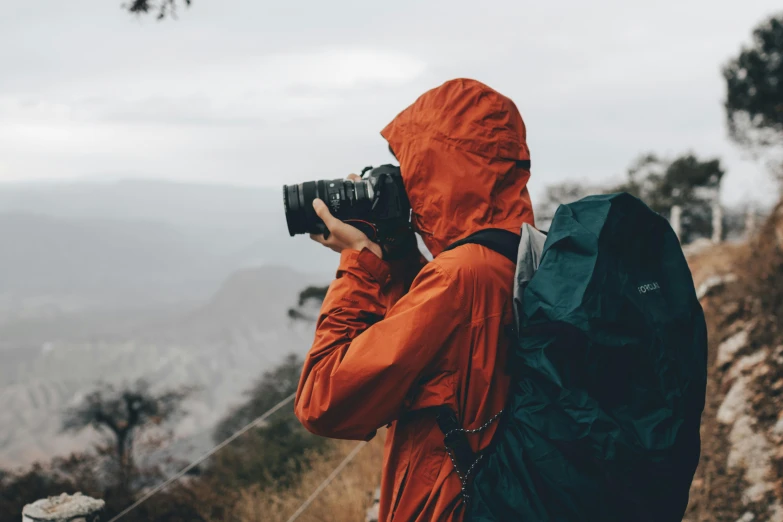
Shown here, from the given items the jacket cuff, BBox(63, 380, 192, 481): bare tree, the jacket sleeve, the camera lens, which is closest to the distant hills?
BBox(63, 380, 192, 481): bare tree

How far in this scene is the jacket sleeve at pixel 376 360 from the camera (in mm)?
1299

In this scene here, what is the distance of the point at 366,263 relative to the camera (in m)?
1.55

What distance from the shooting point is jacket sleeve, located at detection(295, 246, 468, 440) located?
4.26 ft

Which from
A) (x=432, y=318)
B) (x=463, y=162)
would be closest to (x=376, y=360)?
(x=432, y=318)

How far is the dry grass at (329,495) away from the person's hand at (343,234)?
3.05 m

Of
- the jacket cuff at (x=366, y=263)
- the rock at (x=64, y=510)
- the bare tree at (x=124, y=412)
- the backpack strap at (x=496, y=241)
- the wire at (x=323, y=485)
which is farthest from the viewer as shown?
the bare tree at (x=124, y=412)

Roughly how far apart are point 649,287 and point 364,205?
0.70 m

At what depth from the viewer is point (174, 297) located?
623 feet

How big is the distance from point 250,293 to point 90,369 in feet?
150

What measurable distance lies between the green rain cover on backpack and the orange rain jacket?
0.28 feet

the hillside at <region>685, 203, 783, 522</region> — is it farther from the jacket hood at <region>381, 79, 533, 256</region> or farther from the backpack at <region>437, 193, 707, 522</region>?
the jacket hood at <region>381, 79, 533, 256</region>

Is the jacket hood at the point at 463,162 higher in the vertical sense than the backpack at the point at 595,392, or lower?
higher

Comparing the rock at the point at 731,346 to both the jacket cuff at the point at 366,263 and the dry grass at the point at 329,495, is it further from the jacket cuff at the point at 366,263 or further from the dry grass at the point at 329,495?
the jacket cuff at the point at 366,263

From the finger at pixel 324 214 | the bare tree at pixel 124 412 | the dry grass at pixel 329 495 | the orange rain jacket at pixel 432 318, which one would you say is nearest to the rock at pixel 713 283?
the dry grass at pixel 329 495
